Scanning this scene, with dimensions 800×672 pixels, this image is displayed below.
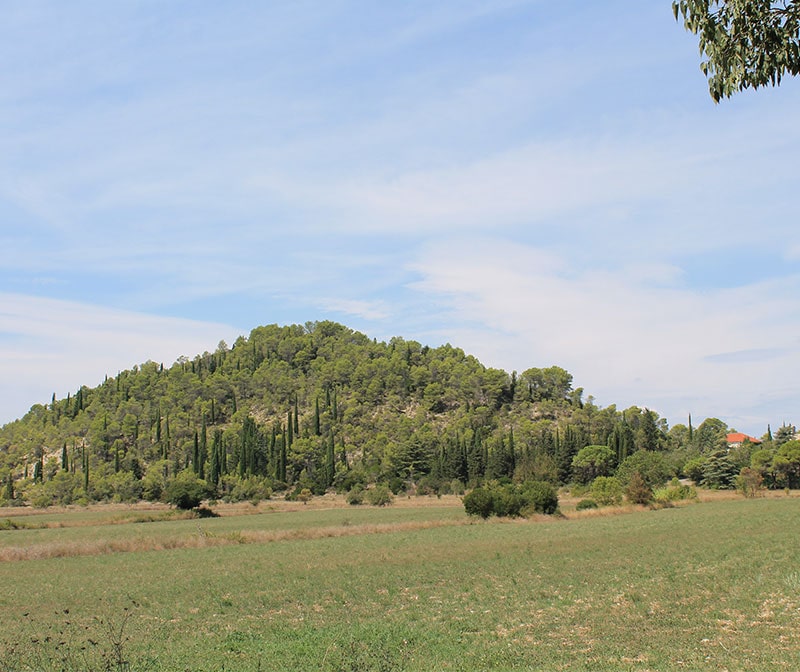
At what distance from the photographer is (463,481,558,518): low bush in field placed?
190 feet

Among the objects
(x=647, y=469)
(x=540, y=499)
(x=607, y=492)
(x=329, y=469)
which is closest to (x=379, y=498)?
(x=607, y=492)

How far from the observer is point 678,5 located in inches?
360

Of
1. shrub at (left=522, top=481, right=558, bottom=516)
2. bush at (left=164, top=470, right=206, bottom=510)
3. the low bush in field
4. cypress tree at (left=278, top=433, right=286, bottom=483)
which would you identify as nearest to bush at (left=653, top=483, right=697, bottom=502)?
shrub at (left=522, top=481, right=558, bottom=516)

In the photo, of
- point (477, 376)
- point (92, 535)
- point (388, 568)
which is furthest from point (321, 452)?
point (388, 568)

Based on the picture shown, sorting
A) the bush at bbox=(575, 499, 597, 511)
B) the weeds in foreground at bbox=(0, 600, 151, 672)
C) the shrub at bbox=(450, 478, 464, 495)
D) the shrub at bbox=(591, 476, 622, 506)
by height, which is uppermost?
the weeds in foreground at bbox=(0, 600, 151, 672)

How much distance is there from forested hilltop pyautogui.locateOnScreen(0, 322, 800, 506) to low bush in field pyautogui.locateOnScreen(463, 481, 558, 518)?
21098mm

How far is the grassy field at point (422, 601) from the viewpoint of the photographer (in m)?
14.6

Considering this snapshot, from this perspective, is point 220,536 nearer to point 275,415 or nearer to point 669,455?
point 669,455

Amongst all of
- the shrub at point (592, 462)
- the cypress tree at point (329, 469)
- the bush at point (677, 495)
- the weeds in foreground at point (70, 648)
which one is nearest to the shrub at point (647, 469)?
the bush at point (677, 495)

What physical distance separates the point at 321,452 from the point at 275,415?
42980mm

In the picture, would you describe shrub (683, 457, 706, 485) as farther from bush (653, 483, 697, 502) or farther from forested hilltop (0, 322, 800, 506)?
bush (653, 483, 697, 502)

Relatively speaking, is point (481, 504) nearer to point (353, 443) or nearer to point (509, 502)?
point (509, 502)

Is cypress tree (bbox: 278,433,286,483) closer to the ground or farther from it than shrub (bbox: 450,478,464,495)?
farther from it

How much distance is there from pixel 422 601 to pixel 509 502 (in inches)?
1458
